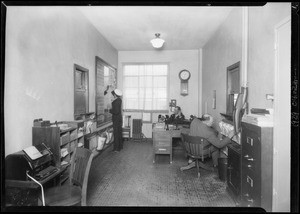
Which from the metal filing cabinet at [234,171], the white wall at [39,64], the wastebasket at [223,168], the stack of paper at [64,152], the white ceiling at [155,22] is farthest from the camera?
the white ceiling at [155,22]

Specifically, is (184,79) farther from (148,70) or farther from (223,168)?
(223,168)

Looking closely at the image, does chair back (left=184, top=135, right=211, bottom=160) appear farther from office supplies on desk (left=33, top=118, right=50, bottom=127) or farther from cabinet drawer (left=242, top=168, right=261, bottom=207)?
office supplies on desk (left=33, top=118, right=50, bottom=127)

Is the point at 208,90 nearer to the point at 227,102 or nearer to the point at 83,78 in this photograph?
the point at 227,102

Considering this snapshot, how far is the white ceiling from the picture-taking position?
4.74m

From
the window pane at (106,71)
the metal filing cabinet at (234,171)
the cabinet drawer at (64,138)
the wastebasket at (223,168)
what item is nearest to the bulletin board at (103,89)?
the window pane at (106,71)

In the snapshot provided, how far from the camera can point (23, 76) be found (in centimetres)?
301

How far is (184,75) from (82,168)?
260 inches

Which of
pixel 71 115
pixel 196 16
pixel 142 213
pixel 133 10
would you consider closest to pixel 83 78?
pixel 71 115

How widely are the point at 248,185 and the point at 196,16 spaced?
3.98m

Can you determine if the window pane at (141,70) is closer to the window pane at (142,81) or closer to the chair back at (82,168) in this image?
the window pane at (142,81)

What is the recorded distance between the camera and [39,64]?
135 inches

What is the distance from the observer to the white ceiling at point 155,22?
187 inches

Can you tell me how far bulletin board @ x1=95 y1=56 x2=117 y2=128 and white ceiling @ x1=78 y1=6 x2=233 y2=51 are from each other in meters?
0.98

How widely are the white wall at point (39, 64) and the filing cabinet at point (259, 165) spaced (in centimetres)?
304
